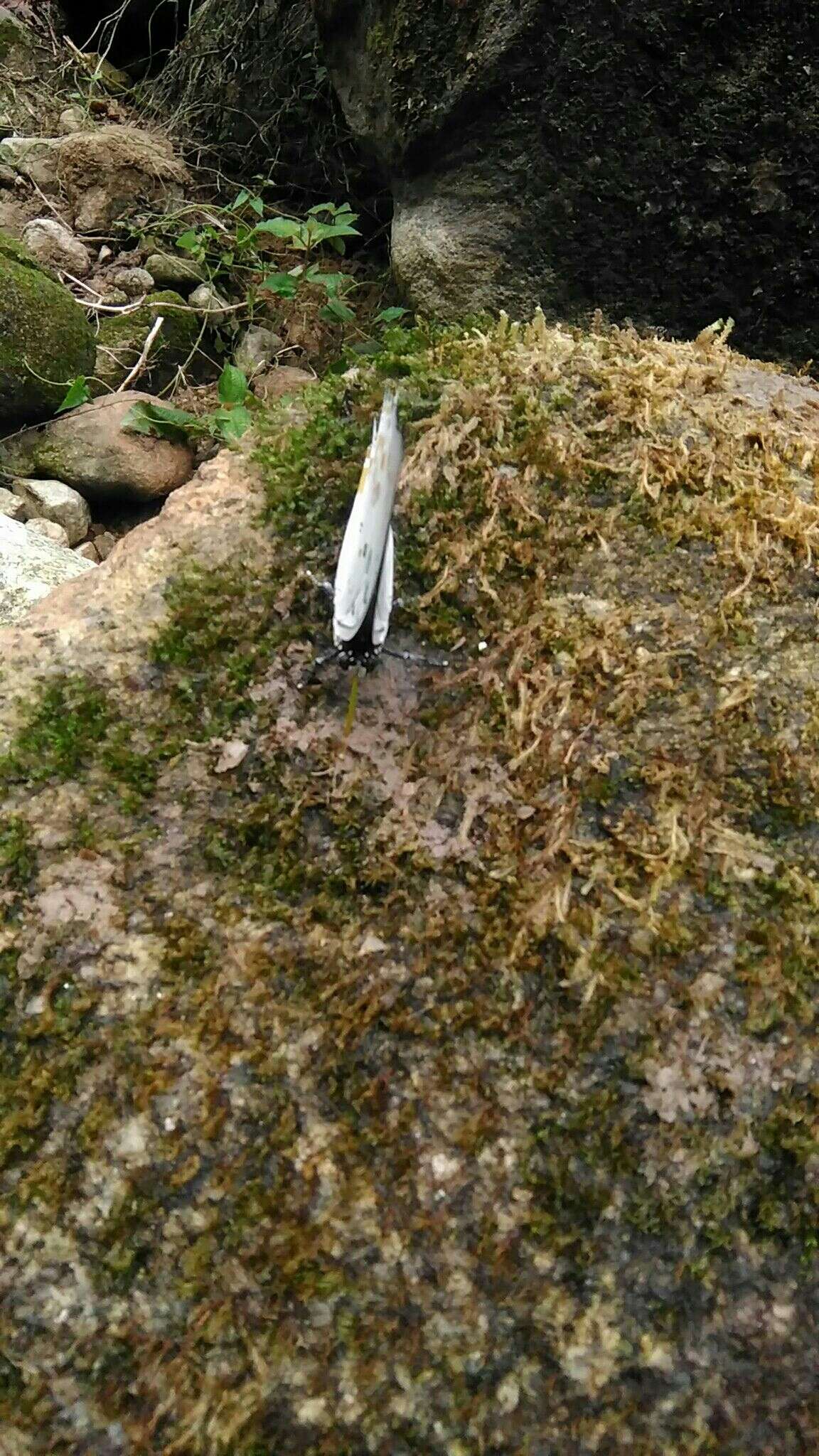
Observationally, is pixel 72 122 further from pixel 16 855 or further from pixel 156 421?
pixel 16 855

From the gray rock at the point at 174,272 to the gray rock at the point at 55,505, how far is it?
174 centimetres

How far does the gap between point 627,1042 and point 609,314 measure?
2.91m

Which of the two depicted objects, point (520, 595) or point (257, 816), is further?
point (520, 595)

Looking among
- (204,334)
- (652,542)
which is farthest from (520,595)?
(204,334)

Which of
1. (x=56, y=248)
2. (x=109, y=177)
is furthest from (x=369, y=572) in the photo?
(x=109, y=177)

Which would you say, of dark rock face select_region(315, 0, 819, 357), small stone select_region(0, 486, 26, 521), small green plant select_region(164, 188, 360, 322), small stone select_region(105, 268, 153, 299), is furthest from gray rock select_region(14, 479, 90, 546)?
dark rock face select_region(315, 0, 819, 357)

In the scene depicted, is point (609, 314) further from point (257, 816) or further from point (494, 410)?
point (257, 816)

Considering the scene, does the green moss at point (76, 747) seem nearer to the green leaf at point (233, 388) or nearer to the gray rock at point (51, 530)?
the gray rock at point (51, 530)

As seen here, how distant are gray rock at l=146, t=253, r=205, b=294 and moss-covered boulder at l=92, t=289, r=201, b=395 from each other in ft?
0.70

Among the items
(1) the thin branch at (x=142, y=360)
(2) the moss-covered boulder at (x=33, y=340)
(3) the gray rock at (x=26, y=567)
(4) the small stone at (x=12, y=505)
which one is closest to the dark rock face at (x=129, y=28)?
(1) the thin branch at (x=142, y=360)

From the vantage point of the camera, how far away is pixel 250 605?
7.18 feet

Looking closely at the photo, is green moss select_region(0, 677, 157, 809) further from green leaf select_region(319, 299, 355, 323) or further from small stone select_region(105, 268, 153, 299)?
small stone select_region(105, 268, 153, 299)

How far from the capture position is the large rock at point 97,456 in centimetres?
392

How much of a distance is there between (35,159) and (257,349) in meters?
2.02
